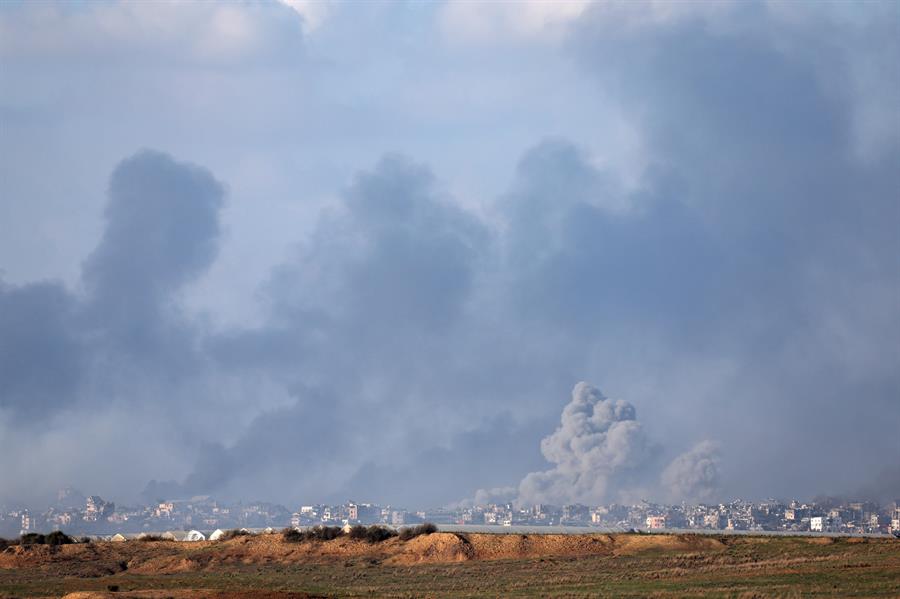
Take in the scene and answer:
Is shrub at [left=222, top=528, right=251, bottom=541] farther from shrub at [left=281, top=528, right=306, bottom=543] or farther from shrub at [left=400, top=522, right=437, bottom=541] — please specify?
shrub at [left=400, top=522, right=437, bottom=541]

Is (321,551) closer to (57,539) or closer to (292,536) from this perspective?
(292,536)

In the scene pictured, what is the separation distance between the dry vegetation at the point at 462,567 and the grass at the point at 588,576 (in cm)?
11

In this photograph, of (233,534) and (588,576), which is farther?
(233,534)

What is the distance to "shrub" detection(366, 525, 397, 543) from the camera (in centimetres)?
12331

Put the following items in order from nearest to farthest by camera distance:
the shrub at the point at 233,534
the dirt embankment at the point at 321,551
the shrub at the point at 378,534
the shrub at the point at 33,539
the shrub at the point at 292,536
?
the dirt embankment at the point at 321,551 → the shrub at the point at 378,534 → the shrub at the point at 292,536 → the shrub at the point at 33,539 → the shrub at the point at 233,534

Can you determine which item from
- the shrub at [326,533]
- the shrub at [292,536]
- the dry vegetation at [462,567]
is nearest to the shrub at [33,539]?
the dry vegetation at [462,567]

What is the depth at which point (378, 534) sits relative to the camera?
124500 mm

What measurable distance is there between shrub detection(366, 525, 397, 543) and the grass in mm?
7730

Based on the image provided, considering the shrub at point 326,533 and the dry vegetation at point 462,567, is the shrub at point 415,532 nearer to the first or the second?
the dry vegetation at point 462,567

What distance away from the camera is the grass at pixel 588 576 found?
3088 inches

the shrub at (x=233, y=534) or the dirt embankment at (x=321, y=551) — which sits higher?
the shrub at (x=233, y=534)

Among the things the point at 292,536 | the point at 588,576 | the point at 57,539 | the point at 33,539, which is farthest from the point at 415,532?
the point at 33,539

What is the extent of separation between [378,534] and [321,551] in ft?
23.1

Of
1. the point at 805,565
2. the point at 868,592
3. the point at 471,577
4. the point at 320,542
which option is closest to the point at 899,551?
the point at 805,565
